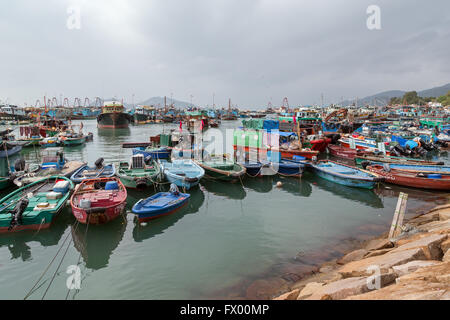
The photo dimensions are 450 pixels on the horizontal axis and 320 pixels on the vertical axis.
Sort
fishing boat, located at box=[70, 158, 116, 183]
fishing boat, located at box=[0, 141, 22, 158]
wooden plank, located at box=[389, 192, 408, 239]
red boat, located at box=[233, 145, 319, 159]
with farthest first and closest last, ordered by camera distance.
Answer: fishing boat, located at box=[0, 141, 22, 158] → red boat, located at box=[233, 145, 319, 159] → fishing boat, located at box=[70, 158, 116, 183] → wooden plank, located at box=[389, 192, 408, 239]

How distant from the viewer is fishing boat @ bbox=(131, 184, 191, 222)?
13.6 metres

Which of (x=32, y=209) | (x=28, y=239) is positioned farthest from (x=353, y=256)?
(x=32, y=209)

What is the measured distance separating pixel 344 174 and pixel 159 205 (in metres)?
15.7

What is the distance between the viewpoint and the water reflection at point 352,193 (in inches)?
703

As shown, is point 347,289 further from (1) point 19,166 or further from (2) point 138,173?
(1) point 19,166

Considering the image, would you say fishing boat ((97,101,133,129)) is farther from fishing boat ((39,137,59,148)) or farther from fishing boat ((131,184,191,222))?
fishing boat ((131,184,191,222))

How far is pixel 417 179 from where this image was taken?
19.9 metres

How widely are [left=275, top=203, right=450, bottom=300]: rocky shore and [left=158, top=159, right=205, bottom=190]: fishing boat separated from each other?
36.0 ft

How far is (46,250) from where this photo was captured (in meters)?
11.4

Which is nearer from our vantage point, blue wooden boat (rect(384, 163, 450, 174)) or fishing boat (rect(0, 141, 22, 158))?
blue wooden boat (rect(384, 163, 450, 174))

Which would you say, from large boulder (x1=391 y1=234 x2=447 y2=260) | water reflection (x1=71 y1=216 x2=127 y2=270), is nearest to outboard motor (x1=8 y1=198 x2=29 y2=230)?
water reflection (x1=71 y1=216 x2=127 y2=270)

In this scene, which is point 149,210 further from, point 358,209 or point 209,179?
point 358,209

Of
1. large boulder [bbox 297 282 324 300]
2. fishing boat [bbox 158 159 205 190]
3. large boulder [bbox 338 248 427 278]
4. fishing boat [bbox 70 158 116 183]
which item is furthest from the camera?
fishing boat [bbox 70 158 116 183]
